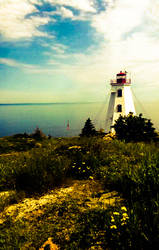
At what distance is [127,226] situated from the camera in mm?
2137

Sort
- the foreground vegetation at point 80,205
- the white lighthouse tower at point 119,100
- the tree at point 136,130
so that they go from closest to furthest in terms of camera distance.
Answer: the foreground vegetation at point 80,205
the tree at point 136,130
the white lighthouse tower at point 119,100

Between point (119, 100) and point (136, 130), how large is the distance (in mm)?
23617

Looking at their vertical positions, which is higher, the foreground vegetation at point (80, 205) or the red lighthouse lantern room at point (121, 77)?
the red lighthouse lantern room at point (121, 77)

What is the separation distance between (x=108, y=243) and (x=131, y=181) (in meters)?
1.44

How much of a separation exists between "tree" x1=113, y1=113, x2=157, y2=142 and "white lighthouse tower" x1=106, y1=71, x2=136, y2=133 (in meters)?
20.8

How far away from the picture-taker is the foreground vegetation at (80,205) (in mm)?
2113

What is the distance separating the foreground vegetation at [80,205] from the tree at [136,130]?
6.75 metres

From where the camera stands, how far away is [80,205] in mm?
2891

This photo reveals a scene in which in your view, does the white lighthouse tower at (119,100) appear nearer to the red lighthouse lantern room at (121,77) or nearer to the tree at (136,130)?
the red lighthouse lantern room at (121,77)

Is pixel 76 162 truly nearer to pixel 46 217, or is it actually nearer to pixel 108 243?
pixel 46 217

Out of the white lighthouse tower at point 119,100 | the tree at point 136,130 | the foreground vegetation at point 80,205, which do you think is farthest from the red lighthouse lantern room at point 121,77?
the foreground vegetation at point 80,205

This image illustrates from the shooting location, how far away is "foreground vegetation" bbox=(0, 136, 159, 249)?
83.2 inches

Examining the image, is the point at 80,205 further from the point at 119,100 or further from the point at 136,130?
the point at 119,100

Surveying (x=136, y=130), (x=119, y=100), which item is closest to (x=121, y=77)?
(x=119, y=100)
